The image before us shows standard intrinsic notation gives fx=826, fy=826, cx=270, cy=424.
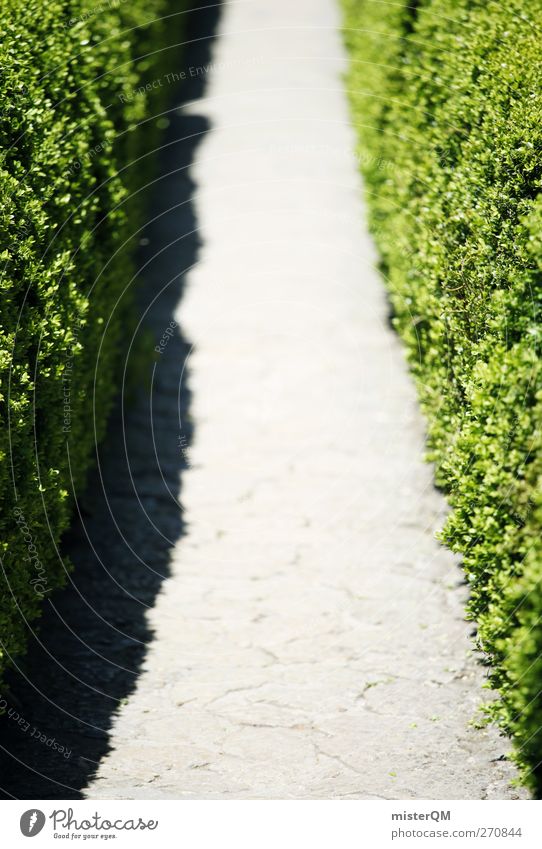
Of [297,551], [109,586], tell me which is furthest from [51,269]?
[297,551]

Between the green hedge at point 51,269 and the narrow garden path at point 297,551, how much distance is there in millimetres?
1046

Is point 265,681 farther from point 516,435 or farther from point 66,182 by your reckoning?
point 66,182

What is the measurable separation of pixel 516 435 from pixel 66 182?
10.7ft

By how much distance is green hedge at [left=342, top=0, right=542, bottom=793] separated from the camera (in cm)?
386

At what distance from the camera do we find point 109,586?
581 centimetres

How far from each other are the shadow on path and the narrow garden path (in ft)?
0.36

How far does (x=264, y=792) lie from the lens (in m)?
4.37

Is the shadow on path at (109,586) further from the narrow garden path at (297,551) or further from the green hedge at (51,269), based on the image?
the green hedge at (51,269)

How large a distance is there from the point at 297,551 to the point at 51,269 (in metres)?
2.71

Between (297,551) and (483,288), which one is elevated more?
(483,288)

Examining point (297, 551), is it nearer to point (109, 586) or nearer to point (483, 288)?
point (109, 586)

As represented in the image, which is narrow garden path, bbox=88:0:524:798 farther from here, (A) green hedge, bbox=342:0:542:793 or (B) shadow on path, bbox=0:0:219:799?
(A) green hedge, bbox=342:0:542:793

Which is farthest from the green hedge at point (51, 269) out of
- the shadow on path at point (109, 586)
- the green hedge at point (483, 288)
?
the green hedge at point (483, 288)

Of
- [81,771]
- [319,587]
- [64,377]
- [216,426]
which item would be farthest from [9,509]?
[216,426]
